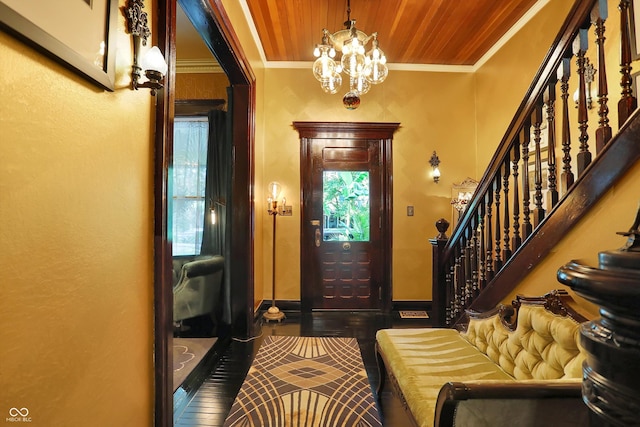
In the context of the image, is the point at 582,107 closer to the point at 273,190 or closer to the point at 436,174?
the point at 436,174

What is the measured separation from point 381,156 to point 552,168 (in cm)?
288

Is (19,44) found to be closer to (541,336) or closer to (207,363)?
(541,336)

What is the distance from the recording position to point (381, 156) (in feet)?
14.7

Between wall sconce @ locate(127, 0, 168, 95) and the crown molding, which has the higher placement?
the crown molding

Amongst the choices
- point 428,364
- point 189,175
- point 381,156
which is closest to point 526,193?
point 428,364

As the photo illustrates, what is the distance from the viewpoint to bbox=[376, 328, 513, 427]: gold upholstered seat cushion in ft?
4.87

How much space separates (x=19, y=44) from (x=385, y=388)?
2.65 meters

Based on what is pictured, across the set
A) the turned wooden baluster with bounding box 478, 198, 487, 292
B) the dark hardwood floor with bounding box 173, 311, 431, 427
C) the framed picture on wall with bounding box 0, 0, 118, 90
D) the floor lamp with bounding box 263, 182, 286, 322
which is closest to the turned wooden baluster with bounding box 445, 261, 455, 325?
the turned wooden baluster with bounding box 478, 198, 487, 292

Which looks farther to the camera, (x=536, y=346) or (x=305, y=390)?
(x=305, y=390)

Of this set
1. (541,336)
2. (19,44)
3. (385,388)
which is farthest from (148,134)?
(385,388)

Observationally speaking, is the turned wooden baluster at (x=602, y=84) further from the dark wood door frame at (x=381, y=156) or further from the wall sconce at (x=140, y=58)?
the dark wood door frame at (x=381, y=156)

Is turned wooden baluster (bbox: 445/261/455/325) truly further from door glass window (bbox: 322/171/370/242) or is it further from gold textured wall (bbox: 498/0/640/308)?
door glass window (bbox: 322/171/370/242)

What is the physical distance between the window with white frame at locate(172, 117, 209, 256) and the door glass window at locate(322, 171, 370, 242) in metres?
1.58

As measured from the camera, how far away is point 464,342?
6.97 feet
